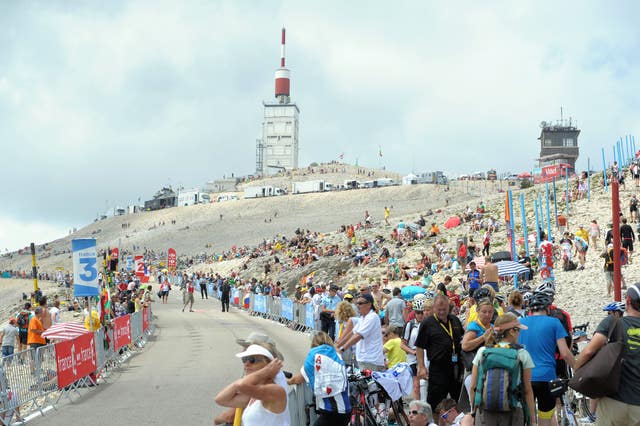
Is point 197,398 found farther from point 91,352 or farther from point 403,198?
point 403,198

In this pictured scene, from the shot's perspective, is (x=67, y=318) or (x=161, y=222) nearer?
(x=67, y=318)

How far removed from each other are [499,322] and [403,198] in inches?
Answer: 3898

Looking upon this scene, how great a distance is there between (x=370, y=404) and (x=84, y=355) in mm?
8079

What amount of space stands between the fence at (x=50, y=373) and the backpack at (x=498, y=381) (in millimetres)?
7804

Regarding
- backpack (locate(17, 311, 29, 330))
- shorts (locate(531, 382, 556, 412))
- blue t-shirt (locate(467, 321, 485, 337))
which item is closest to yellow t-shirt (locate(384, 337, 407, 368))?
blue t-shirt (locate(467, 321, 485, 337))

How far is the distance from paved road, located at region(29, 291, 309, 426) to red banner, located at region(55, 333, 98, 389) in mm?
456

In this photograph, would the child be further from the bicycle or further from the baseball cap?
the baseball cap

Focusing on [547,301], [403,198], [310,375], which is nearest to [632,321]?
[547,301]

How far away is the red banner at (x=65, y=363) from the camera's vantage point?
13.2 meters

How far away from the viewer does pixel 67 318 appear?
37188 millimetres

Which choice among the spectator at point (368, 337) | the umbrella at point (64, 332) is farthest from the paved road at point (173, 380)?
the spectator at point (368, 337)

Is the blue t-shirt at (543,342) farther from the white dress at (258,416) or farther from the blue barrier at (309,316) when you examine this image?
the blue barrier at (309,316)

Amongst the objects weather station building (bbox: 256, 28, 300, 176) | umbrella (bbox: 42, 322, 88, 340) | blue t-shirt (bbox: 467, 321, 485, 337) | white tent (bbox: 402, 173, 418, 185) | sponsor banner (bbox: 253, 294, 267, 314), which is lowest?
sponsor banner (bbox: 253, 294, 267, 314)

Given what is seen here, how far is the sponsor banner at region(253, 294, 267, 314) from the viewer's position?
3375 cm
